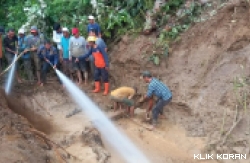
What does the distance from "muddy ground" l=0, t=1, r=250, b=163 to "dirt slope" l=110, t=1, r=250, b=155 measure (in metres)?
0.02

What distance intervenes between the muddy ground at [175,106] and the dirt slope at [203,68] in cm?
2

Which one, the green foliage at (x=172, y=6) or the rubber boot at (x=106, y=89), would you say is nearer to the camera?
the rubber boot at (x=106, y=89)

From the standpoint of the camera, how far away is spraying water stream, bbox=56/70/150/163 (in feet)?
26.2

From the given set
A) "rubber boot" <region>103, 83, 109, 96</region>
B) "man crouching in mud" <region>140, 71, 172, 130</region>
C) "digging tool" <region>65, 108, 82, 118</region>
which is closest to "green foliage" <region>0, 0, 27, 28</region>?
"rubber boot" <region>103, 83, 109, 96</region>

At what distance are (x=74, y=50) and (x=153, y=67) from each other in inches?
97.4

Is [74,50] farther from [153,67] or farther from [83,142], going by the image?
[83,142]

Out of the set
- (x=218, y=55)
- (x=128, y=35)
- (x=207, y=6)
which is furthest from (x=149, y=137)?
(x=207, y=6)

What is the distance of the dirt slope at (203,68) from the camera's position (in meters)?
8.72

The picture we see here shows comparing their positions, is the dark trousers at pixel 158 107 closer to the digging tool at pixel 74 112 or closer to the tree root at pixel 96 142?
the tree root at pixel 96 142

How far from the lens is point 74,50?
10375 millimetres

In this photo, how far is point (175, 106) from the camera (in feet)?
31.3

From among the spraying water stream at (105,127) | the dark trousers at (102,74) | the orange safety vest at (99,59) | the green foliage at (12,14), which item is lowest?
the spraying water stream at (105,127)

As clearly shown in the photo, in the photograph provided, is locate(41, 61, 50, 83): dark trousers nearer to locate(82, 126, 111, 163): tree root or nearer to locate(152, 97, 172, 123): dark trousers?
locate(82, 126, 111, 163): tree root

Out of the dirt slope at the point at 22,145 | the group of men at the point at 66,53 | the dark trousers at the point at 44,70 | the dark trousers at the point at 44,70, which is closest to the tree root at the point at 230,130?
the group of men at the point at 66,53
